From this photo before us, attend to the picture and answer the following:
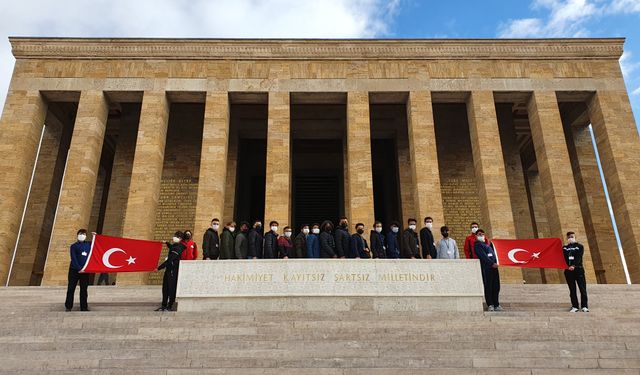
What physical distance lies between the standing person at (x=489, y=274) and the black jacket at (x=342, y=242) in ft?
8.73

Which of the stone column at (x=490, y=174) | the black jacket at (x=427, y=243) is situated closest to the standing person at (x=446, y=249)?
the black jacket at (x=427, y=243)

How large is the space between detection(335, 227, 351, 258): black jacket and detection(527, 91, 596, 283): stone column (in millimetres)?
9005

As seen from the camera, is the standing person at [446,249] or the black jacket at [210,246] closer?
the black jacket at [210,246]

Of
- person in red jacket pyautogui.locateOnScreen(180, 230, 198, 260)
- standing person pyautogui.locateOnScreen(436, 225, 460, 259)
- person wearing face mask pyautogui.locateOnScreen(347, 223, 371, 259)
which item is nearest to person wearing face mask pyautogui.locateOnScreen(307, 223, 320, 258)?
person wearing face mask pyautogui.locateOnScreen(347, 223, 371, 259)

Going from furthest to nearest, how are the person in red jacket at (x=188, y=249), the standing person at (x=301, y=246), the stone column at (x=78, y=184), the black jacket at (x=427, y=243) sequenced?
1. the stone column at (x=78, y=184)
2. the black jacket at (x=427, y=243)
3. the standing person at (x=301, y=246)
4. the person in red jacket at (x=188, y=249)

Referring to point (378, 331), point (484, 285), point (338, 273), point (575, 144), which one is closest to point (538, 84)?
point (575, 144)

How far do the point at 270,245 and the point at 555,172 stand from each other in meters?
11.2

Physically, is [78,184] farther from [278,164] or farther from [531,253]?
[531,253]

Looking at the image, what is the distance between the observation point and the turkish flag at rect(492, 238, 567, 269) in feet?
35.1

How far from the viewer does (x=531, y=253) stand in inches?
429

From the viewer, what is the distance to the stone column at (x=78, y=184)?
49.5 ft

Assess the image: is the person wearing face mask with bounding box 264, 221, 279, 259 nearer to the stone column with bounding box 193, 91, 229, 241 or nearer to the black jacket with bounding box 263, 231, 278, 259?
the black jacket with bounding box 263, 231, 278, 259

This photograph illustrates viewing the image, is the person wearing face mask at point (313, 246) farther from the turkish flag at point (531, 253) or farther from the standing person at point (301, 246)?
the turkish flag at point (531, 253)

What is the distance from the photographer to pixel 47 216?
64.0 ft
